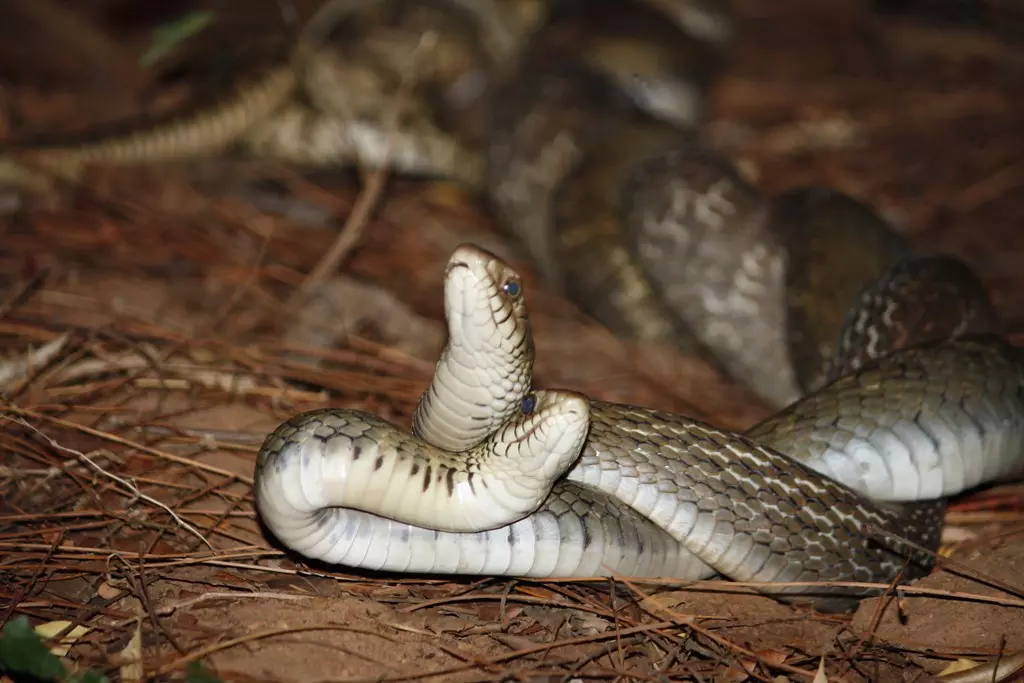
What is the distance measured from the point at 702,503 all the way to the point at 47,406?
2328 millimetres

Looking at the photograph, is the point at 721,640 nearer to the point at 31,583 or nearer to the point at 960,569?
the point at 960,569

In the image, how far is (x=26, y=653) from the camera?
237 cm

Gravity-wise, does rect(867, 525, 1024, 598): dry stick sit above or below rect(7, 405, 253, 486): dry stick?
above

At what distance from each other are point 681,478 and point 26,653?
188 centimetres

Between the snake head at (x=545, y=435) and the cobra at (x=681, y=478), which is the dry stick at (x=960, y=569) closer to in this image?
the cobra at (x=681, y=478)

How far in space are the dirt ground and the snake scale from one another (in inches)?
7.8

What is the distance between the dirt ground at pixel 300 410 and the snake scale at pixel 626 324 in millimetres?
198

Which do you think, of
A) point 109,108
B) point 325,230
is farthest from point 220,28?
point 325,230

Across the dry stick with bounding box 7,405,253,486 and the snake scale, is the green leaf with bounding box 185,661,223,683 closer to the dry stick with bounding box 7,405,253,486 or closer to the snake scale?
the snake scale

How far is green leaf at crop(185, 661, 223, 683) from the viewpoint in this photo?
7.54 ft

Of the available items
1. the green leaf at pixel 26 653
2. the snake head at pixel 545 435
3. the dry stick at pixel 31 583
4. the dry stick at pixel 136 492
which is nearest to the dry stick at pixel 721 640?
Result: the snake head at pixel 545 435

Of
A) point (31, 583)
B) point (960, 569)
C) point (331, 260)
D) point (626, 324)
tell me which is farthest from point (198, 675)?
point (626, 324)

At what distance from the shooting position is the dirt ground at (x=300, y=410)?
2.77 m

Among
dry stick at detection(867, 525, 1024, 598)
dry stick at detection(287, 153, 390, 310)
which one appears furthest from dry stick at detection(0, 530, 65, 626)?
dry stick at detection(867, 525, 1024, 598)
